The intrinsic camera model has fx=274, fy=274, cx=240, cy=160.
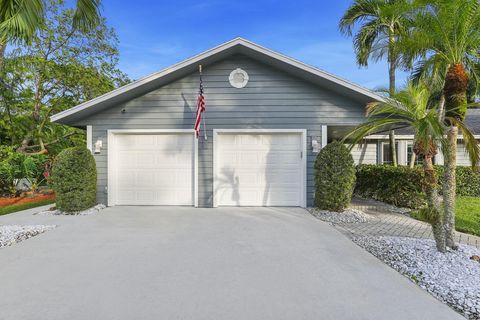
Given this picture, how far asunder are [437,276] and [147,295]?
3231mm

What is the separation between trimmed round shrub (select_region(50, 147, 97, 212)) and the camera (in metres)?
6.49

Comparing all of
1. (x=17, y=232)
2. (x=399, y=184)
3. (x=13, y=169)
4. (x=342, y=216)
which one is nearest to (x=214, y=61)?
(x=342, y=216)

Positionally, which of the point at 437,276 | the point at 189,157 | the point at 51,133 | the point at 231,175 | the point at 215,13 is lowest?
the point at 437,276

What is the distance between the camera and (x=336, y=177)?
21.1 feet

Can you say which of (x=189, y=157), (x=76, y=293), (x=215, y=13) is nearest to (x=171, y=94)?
(x=189, y=157)

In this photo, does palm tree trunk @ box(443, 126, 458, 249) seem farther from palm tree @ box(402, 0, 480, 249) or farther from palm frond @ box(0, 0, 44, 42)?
palm frond @ box(0, 0, 44, 42)

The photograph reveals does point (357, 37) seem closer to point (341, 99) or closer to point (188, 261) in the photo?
point (341, 99)

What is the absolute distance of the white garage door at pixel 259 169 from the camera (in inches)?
291

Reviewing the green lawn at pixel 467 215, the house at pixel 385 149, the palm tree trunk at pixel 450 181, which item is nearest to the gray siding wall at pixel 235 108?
the green lawn at pixel 467 215

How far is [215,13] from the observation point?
1186 cm

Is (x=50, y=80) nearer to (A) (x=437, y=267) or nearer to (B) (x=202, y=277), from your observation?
(B) (x=202, y=277)

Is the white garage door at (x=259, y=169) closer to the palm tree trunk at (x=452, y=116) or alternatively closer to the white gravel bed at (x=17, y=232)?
the palm tree trunk at (x=452, y=116)

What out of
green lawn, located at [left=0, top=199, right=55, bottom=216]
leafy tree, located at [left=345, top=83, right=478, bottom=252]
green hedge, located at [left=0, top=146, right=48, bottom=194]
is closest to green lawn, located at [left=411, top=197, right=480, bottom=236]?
leafy tree, located at [left=345, top=83, right=478, bottom=252]

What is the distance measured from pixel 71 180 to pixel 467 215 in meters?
9.55
